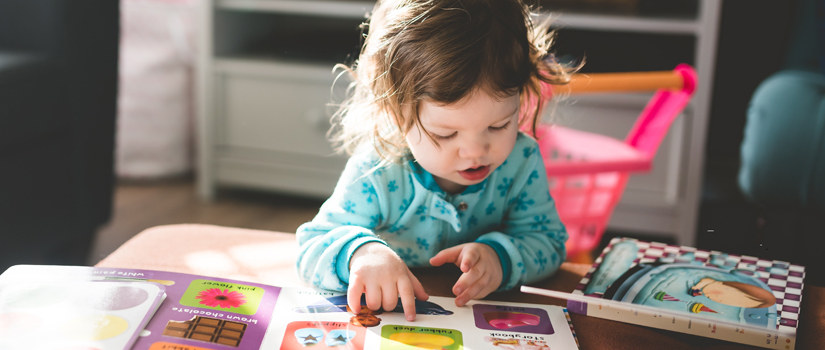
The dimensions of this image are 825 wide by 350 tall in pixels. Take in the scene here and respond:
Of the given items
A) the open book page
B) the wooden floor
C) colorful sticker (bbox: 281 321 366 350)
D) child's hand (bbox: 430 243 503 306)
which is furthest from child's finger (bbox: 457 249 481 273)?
the wooden floor

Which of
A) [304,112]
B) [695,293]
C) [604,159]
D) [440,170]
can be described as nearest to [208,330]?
[440,170]

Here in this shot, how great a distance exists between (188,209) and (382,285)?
4.68 ft

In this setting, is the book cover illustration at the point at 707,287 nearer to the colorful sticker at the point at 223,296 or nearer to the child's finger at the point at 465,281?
the child's finger at the point at 465,281

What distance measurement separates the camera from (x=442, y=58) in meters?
0.60

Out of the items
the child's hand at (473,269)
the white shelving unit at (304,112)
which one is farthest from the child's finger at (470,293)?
the white shelving unit at (304,112)

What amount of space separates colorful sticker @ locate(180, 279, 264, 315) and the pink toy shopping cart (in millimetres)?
654

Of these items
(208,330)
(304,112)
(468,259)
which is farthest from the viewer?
(304,112)

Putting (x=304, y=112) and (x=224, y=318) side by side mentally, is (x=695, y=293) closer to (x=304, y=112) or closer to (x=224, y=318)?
(x=224, y=318)

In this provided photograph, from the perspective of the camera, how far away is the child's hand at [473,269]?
579mm

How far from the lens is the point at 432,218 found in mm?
691

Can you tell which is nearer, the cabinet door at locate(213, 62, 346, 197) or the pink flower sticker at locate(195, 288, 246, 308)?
the pink flower sticker at locate(195, 288, 246, 308)

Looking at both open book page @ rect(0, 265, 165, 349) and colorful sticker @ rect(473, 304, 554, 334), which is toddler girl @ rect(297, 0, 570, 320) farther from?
open book page @ rect(0, 265, 165, 349)

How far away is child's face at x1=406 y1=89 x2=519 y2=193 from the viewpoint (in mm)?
598

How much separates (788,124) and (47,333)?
4.26 feet
